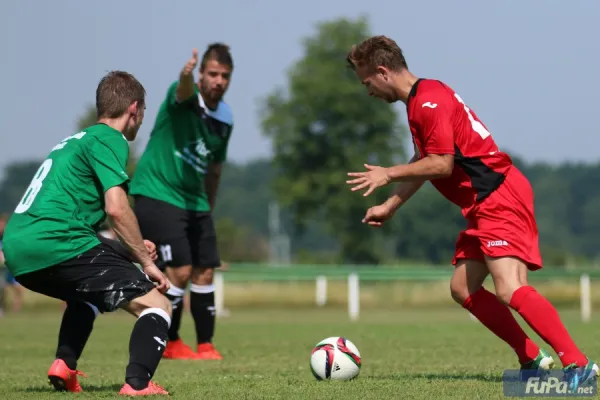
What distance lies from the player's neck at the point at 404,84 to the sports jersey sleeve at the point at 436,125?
0.21 meters

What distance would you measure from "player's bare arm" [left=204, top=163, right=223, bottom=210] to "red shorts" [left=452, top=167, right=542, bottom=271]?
4158mm

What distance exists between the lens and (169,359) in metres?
10.1

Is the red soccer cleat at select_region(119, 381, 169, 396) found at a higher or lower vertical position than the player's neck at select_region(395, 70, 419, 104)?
lower

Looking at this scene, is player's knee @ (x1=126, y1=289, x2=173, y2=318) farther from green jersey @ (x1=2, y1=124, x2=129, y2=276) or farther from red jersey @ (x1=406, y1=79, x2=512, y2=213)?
red jersey @ (x1=406, y1=79, x2=512, y2=213)

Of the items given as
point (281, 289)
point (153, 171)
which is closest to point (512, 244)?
point (153, 171)

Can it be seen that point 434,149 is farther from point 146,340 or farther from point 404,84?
point 146,340

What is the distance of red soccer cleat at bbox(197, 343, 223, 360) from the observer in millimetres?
10055

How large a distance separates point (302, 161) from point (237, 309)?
32.6m

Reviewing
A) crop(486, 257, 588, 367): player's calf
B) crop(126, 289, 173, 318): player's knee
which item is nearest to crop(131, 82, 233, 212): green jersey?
crop(126, 289, 173, 318): player's knee

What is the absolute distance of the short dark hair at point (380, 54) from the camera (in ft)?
22.5

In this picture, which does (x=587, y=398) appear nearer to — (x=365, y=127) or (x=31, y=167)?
(x=365, y=127)

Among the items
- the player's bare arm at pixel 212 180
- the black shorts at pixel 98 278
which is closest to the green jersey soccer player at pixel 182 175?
the player's bare arm at pixel 212 180

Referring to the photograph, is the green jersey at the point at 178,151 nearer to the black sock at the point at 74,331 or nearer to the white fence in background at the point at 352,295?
the black sock at the point at 74,331

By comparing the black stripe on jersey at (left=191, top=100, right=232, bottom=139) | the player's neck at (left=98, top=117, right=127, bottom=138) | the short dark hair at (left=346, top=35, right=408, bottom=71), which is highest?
the short dark hair at (left=346, top=35, right=408, bottom=71)
